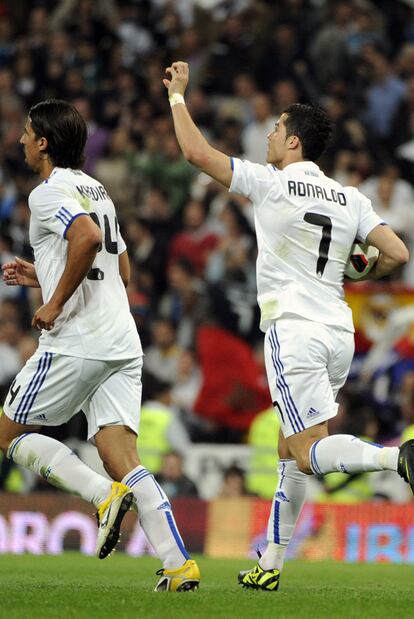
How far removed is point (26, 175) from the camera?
55.8ft

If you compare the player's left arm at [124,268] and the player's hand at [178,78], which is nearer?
the player's hand at [178,78]

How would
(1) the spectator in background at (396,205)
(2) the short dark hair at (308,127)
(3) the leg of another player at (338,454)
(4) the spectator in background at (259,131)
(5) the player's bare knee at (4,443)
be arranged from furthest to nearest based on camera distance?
1. (4) the spectator in background at (259,131)
2. (1) the spectator in background at (396,205)
3. (2) the short dark hair at (308,127)
4. (5) the player's bare knee at (4,443)
5. (3) the leg of another player at (338,454)

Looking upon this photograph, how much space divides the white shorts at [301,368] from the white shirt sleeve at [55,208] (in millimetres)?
1167

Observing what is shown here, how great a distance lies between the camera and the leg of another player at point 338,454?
6344 mm

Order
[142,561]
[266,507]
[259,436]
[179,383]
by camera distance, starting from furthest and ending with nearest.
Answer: [179,383] < [259,436] < [266,507] < [142,561]

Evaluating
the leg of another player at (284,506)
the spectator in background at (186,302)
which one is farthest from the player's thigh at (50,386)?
the spectator in background at (186,302)

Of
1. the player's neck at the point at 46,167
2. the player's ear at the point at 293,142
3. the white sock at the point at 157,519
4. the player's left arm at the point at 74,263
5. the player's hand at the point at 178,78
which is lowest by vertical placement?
the white sock at the point at 157,519

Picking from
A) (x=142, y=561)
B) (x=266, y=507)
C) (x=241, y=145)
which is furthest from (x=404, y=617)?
(x=241, y=145)

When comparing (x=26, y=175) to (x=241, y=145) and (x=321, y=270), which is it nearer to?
(x=241, y=145)

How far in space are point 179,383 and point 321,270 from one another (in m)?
6.91

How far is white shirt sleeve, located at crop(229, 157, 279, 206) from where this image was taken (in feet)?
22.4

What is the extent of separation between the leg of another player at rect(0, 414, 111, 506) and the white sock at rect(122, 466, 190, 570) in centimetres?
16

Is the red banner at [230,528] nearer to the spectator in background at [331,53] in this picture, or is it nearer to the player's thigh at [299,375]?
the player's thigh at [299,375]

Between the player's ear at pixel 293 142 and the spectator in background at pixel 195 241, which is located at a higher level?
the spectator in background at pixel 195 241
